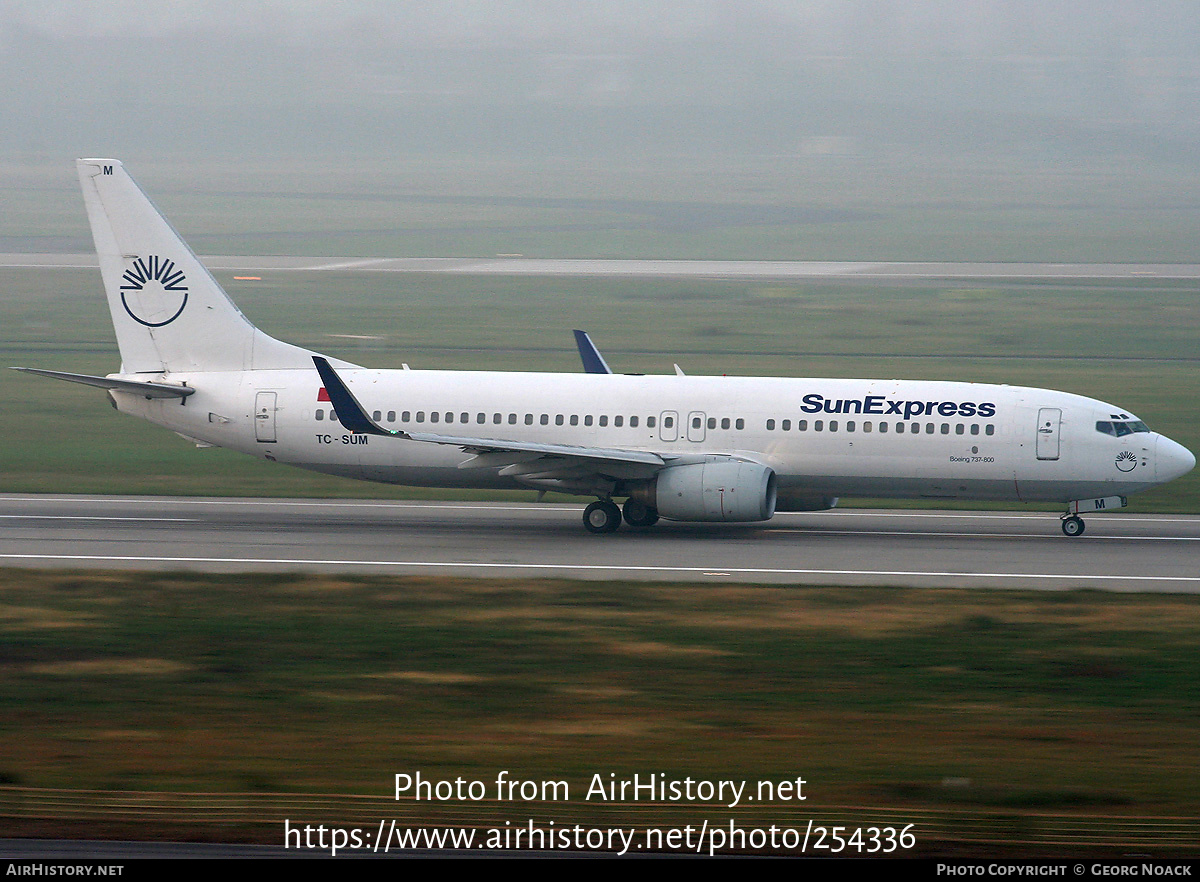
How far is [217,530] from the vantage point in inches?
1314

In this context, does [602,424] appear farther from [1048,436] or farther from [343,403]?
[1048,436]

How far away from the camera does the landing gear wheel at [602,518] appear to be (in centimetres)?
3409

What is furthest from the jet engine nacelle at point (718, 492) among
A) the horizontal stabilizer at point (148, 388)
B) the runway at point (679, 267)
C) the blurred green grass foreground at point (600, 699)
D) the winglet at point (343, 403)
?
the runway at point (679, 267)

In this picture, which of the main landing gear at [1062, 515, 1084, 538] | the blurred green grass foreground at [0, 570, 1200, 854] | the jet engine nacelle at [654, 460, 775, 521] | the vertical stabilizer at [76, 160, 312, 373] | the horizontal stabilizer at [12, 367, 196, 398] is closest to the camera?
the blurred green grass foreground at [0, 570, 1200, 854]

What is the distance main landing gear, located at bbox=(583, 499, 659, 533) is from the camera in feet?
112

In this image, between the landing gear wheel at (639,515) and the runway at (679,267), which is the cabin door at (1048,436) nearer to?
the landing gear wheel at (639,515)

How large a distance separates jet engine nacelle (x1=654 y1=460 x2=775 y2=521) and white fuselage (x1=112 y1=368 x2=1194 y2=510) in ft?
2.71

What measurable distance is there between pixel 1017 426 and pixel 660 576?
10046 millimetres

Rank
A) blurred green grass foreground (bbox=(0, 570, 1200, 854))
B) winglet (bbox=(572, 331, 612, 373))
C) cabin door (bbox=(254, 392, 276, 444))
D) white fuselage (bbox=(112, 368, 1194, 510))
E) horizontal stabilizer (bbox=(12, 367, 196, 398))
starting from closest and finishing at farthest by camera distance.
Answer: blurred green grass foreground (bbox=(0, 570, 1200, 854)) < white fuselage (bbox=(112, 368, 1194, 510)) < horizontal stabilizer (bbox=(12, 367, 196, 398)) < cabin door (bbox=(254, 392, 276, 444)) < winglet (bbox=(572, 331, 612, 373))

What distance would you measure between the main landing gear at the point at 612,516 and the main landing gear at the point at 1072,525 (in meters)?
9.64

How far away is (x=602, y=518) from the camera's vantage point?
34.1 meters

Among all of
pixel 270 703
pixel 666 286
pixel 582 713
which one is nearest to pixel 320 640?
pixel 270 703

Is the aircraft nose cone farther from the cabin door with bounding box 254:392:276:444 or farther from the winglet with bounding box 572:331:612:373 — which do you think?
the cabin door with bounding box 254:392:276:444

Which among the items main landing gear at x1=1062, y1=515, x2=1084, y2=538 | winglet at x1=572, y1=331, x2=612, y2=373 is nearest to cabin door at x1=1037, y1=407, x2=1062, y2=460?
main landing gear at x1=1062, y1=515, x2=1084, y2=538
